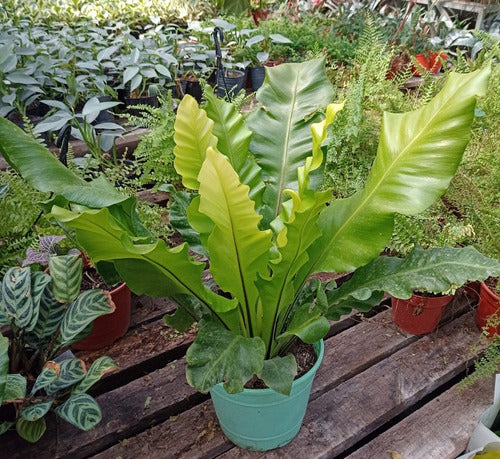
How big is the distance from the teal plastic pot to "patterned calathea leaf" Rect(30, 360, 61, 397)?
1.03 feet

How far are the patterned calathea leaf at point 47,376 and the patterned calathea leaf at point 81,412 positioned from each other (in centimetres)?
6

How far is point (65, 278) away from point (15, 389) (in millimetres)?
240

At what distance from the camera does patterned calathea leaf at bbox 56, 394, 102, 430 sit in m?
0.91

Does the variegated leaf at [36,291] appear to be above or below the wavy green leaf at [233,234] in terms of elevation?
below

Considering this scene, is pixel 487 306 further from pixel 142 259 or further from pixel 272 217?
pixel 142 259

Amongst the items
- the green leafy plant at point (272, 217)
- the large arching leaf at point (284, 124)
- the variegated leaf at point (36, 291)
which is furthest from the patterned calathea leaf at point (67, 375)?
the large arching leaf at point (284, 124)

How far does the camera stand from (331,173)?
1.49 m

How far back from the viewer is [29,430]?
3.18 ft

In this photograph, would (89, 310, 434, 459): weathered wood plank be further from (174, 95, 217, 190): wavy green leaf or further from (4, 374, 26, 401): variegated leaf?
(174, 95, 217, 190): wavy green leaf

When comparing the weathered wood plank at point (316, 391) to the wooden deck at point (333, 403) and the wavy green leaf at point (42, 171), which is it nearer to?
the wooden deck at point (333, 403)

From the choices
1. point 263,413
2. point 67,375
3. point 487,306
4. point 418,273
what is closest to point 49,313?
point 67,375

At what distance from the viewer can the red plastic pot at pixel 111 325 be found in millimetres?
1209

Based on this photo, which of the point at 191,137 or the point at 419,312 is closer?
the point at 191,137

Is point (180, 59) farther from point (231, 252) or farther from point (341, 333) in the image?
point (231, 252)
